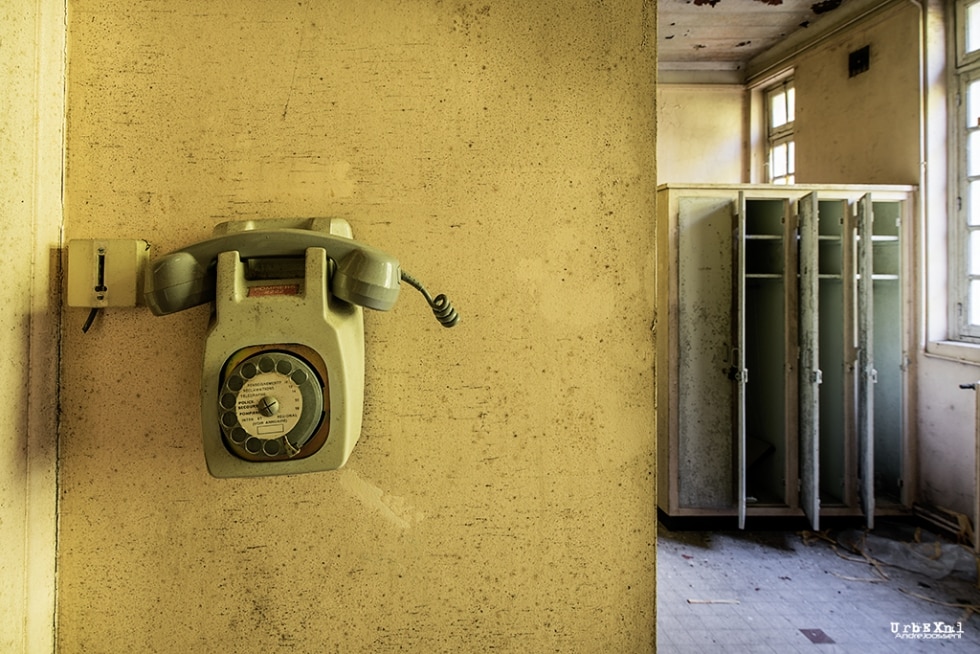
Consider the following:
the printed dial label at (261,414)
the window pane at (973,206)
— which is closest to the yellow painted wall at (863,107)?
the window pane at (973,206)

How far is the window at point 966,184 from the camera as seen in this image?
301cm

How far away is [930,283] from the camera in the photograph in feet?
10.1

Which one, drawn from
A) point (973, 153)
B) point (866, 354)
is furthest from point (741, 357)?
point (973, 153)

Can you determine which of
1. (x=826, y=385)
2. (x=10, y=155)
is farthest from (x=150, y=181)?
(x=826, y=385)

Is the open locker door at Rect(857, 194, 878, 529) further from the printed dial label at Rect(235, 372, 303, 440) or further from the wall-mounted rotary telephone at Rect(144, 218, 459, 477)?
the printed dial label at Rect(235, 372, 303, 440)

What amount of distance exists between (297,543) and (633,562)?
53 cm

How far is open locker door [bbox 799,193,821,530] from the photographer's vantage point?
2.78 metres

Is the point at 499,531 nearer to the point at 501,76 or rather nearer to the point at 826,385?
the point at 501,76

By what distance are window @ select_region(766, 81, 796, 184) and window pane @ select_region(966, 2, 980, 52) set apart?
1.25m

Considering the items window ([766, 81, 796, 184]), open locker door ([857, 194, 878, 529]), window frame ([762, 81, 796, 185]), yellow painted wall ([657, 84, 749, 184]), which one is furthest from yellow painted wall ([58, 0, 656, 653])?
yellow painted wall ([657, 84, 749, 184])

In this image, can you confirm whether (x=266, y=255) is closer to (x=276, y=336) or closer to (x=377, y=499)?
(x=276, y=336)

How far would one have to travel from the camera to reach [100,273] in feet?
2.73

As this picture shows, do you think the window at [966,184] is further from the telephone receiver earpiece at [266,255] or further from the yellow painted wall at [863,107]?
the telephone receiver earpiece at [266,255]

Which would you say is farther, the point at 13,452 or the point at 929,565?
the point at 929,565
